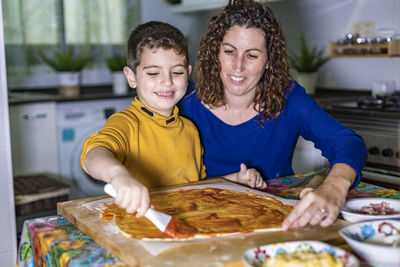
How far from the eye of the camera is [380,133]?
8.09 ft

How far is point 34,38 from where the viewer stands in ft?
12.1

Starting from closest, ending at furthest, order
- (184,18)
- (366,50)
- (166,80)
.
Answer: (166,80) < (366,50) < (184,18)

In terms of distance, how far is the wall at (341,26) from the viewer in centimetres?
294

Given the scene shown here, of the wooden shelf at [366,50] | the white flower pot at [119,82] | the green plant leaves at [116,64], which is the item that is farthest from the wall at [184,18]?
the wooden shelf at [366,50]

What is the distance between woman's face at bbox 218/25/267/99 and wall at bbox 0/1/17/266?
3.65 feet

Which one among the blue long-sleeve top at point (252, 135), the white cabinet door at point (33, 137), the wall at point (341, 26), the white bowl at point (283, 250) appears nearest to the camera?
the white bowl at point (283, 250)

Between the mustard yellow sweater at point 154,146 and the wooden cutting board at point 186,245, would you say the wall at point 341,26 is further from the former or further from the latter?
the wooden cutting board at point 186,245

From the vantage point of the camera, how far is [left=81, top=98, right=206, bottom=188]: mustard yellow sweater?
1.37 m

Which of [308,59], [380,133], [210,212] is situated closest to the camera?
[210,212]

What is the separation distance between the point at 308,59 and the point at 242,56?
1886mm

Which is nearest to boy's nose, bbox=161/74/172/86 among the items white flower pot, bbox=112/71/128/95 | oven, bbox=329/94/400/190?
oven, bbox=329/94/400/190

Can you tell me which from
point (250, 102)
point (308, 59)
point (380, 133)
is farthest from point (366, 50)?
point (250, 102)

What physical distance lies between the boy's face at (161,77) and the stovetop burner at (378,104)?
149 cm

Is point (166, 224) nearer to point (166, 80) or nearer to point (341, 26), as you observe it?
point (166, 80)
